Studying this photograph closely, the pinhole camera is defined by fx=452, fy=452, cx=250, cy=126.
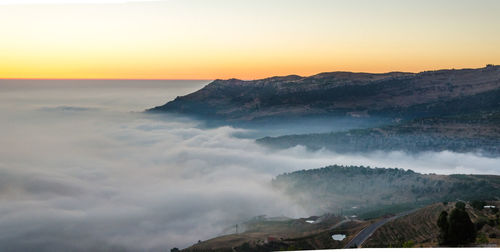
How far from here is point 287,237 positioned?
16438 mm

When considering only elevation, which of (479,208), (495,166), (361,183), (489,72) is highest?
(489,72)

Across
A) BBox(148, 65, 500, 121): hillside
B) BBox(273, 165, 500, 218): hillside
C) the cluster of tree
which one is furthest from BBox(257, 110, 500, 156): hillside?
the cluster of tree

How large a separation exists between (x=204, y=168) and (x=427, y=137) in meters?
18.0

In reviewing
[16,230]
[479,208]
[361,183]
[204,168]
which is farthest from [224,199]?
[479,208]

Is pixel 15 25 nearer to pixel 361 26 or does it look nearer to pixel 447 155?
pixel 361 26

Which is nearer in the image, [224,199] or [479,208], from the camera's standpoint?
[479,208]

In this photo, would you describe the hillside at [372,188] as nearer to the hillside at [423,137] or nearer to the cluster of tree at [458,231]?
the hillside at [423,137]

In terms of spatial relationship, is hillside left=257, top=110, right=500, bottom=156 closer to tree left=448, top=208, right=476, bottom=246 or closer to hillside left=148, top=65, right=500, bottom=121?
hillside left=148, top=65, right=500, bottom=121

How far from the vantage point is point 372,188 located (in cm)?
3391

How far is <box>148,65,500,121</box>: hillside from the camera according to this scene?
41.5 ft

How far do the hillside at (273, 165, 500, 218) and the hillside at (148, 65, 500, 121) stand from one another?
6749 mm

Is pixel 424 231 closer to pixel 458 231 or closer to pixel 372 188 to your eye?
pixel 458 231

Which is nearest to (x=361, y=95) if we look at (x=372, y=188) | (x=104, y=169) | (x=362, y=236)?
(x=362, y=236)

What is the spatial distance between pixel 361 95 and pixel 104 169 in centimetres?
934
